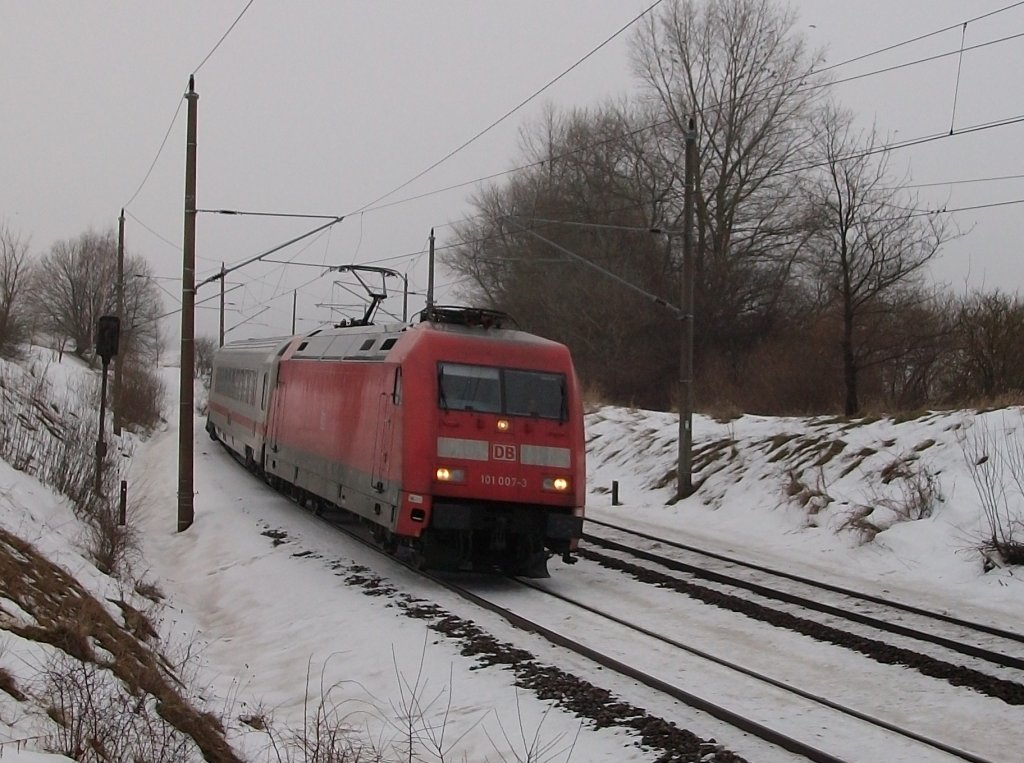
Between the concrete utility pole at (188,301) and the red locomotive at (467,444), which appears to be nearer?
the red locomotive at (467,444)

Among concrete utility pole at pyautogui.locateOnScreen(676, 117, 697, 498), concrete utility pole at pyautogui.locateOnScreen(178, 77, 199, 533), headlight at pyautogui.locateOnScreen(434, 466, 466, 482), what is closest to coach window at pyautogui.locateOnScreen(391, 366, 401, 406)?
headlight at pyautogui.locateOnScreen(434, 466, 466, 482)

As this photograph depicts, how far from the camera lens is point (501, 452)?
41.3 ft

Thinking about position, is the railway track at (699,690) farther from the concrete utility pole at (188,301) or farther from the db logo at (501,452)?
the concrete utility pole at (188,301)

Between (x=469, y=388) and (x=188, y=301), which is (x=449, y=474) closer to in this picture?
(x=469, y=388)

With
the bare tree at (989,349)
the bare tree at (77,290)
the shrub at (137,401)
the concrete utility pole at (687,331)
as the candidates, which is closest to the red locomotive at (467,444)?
the concrete utility pole at (687,331)

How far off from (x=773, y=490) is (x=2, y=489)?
12.5m

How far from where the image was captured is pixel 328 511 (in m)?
18.7

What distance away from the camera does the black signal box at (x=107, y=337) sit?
18688 millimetres

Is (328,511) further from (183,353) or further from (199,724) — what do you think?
(199,724)

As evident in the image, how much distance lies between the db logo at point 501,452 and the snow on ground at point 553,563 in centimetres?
177

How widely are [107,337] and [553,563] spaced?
9415 millimetres

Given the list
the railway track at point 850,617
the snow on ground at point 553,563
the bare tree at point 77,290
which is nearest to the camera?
the snow on ground at point 553,563

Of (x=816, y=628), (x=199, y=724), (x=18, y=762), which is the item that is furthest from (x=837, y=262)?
(x=18, y=762)

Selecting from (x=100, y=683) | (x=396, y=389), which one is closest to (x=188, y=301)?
(x=396, y=389)
